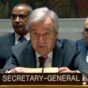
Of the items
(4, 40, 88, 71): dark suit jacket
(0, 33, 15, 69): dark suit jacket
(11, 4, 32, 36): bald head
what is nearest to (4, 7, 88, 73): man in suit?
(4, 40, 88, 71): dark suit jacket

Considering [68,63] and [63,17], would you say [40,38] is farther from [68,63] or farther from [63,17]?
[63,17]

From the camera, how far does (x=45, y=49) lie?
70.0 inches

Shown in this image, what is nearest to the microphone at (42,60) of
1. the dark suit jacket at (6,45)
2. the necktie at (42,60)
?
the necktie at (42,60)

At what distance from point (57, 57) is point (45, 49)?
119 millimetres

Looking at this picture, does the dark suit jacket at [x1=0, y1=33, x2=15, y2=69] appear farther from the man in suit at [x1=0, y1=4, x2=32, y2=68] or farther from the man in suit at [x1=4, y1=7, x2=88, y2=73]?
the man in suit at [x1=4, y1=7, x2=88, y2=73]

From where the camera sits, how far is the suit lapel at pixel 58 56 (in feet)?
6.04

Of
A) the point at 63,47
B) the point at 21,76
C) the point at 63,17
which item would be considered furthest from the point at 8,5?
the point at 21,76

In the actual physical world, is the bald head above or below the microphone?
above

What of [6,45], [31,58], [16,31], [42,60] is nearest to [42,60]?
[42,60]

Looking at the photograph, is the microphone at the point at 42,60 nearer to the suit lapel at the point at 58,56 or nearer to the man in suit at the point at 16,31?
the suit lapel at the point at 58,56

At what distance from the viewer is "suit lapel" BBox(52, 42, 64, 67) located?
1.84m

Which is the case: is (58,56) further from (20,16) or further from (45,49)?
(20,16)

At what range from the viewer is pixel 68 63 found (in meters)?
1.85

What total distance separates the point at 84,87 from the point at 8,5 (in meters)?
3.32
